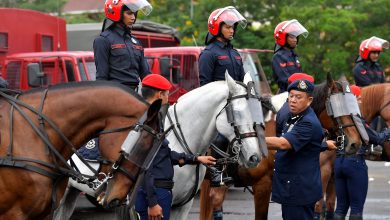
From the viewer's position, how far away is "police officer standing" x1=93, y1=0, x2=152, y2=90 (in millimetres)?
8438

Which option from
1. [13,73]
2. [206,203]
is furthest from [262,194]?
[13,73]

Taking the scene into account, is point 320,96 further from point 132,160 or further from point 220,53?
point 132,160

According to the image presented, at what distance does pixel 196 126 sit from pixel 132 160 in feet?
6.69

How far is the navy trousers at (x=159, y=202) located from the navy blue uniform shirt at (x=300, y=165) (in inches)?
41.0

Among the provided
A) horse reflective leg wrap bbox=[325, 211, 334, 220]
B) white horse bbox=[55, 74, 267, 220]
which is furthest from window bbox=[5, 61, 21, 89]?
white horse bbox=[55, 74, 267, 220]

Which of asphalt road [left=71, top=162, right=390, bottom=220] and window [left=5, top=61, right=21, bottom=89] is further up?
window [left=5, top=61, right=21, bottom=89]

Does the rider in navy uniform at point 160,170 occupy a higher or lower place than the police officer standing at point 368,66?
higher

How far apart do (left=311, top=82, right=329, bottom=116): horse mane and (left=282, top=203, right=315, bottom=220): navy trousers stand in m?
2.31

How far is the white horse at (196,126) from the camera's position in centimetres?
803

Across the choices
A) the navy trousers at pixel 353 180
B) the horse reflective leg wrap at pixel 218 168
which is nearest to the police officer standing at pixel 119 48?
the horse reflective leg wrap at pixel 218 168

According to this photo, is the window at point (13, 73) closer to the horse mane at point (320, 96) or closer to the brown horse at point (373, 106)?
the brown horse at point (373, 106)

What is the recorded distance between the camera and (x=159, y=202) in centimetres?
739

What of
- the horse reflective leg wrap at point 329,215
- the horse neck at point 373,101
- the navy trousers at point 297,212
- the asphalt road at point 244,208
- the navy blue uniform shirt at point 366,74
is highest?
the navy trousers at point 297,212

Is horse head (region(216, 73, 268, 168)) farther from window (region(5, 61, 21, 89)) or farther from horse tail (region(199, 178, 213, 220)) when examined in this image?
window (region(5, 61, 21, 89))
